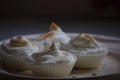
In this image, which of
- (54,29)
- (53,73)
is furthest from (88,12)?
(53,73)

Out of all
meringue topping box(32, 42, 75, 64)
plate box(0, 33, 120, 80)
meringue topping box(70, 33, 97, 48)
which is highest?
meringue topping box(70, 33, 97, 48)

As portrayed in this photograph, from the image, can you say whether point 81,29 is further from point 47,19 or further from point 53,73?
point 53,73

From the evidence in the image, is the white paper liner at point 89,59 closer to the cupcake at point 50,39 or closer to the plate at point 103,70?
the plate at point 103,70

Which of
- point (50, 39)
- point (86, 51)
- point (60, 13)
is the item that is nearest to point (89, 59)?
point (86, 51)

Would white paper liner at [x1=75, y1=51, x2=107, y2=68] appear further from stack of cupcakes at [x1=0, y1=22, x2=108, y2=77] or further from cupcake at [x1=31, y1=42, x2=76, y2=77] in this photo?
cupcake at [x1=31, y1=42, x2=76, y2=77]

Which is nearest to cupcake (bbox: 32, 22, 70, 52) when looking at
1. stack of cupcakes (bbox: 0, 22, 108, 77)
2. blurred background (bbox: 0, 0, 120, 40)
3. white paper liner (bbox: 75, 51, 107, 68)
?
stack of cupcakes (bbox: 0, 22, 108, 77)

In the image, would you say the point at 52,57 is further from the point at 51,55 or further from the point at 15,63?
the point at 15,63
